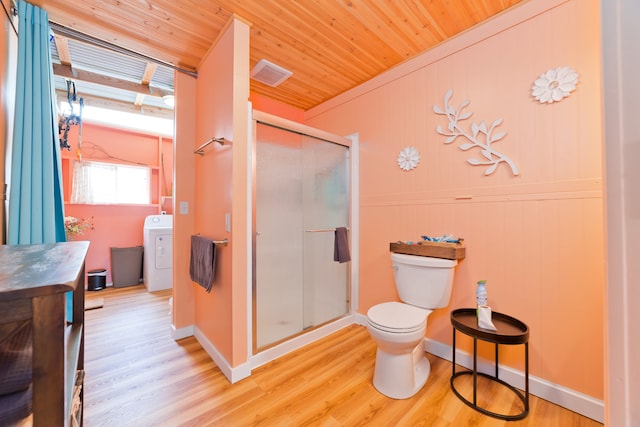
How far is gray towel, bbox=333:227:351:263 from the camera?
2.42 meters

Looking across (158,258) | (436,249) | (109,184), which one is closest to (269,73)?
(436,249)

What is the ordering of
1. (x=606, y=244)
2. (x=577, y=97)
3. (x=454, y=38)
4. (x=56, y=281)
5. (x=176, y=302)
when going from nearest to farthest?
(x=56, y=281)
(x=606, y=244)
(x=577, y=97)
(x=454, y=38)
(x=176, y=302)

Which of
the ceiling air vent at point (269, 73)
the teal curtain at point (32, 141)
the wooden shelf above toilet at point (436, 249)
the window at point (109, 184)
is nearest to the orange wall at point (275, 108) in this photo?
the ceiling air vent at point (269, 73)

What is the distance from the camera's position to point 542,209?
5.00 ft

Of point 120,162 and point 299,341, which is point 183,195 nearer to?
point 299,341

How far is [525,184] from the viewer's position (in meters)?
1.58

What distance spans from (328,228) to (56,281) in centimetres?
208

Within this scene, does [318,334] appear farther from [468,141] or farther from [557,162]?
[557,162]

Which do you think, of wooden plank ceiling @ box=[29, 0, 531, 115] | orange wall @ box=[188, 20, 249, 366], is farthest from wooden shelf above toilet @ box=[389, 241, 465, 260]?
wooden plank ceiling @ box=[29, 0, 531, 115]

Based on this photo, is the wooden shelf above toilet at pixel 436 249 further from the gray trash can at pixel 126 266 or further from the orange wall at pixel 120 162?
the orange wall at pixel 120 162

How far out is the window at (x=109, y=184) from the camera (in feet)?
11.7

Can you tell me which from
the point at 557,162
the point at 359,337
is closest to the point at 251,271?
the point at 359,337

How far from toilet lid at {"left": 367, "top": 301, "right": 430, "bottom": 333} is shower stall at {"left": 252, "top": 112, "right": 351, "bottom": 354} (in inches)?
30.5

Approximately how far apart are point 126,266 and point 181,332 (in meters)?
2.24
